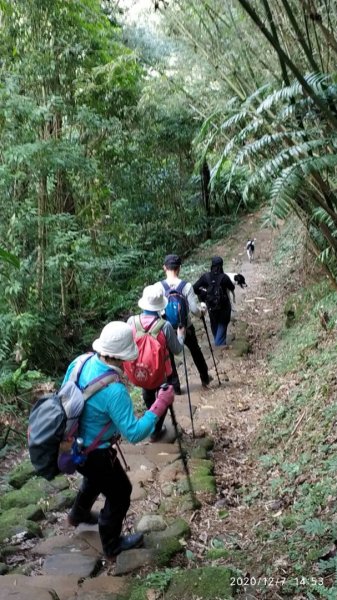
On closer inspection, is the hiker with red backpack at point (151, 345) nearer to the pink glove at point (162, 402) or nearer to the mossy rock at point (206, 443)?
the mossy rock at point (206, 443)

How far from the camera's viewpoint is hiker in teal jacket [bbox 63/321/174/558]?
3516 mm

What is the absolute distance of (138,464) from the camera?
17.9 feet

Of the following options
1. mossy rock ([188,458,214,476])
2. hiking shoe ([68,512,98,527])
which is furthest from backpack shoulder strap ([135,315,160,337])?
hiking shoe ([68,512,98,527])

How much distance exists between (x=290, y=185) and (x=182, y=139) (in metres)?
14.9

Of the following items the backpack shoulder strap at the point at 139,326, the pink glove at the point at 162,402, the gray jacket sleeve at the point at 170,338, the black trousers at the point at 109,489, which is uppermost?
the backpack shoulder strap at the point at 139,326

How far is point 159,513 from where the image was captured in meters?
4.61

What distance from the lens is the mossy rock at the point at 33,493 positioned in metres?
5.13

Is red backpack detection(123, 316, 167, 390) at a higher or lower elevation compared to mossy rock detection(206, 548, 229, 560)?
higher

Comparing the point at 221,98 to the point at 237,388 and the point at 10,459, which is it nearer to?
the point at 237,388

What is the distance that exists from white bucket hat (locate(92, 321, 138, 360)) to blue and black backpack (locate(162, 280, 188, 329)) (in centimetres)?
275

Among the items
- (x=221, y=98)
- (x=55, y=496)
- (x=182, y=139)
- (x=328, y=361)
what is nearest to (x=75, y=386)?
(x=55, y=496)

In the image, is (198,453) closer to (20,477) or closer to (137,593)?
(20,477)

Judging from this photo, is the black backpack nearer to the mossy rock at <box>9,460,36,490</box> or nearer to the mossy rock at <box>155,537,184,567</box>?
the mossy rock at <box>9,460,36,490</box>

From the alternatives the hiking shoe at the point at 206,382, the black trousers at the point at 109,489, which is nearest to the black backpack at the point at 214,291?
the hiking shoe at the point at 206,382
